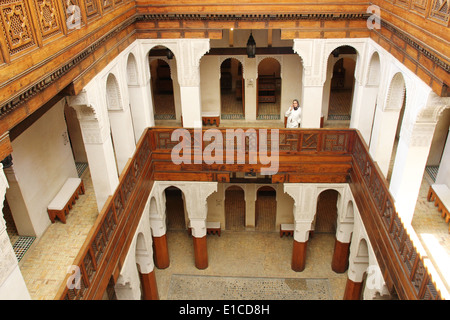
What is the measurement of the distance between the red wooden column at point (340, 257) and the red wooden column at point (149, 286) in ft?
14.2

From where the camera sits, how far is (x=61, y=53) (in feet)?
15.2

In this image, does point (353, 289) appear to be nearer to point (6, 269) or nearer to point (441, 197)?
point (441, 197)

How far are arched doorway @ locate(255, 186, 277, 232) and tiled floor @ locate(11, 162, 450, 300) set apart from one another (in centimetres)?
30

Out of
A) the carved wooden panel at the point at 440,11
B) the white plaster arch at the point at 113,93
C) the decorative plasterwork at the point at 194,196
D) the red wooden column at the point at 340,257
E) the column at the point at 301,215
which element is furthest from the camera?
the red wooden column at the point at 340,257

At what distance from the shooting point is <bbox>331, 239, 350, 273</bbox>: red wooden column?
9562 mm

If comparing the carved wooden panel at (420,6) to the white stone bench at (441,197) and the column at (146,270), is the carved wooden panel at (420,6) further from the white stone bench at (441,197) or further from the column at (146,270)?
the column at (146,270)

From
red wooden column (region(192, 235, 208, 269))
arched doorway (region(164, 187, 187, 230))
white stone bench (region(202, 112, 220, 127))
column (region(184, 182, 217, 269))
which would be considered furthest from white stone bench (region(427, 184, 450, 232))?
arched doorway (region(164, 187, 187, 230))

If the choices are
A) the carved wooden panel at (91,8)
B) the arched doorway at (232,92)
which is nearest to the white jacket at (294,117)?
the arched doorway at (232,92)

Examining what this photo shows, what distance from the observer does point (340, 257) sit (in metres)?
9.75

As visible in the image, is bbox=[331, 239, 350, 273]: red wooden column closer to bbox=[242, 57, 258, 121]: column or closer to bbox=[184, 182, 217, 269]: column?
bbox=[184, 182, 217, 269]: column

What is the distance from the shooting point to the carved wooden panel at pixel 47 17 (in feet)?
13.9

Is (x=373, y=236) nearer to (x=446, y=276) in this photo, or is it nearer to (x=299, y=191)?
(x=446, y=276)

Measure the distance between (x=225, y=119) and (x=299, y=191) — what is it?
3.04 metres

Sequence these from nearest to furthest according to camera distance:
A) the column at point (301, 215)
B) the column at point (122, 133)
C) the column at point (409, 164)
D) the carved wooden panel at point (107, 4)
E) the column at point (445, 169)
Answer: the column at point (409, 164), the carved wooden panel at point (107, 4), the column at point (122, 133), the column at point (445, 169), the column at point (301, 215)
